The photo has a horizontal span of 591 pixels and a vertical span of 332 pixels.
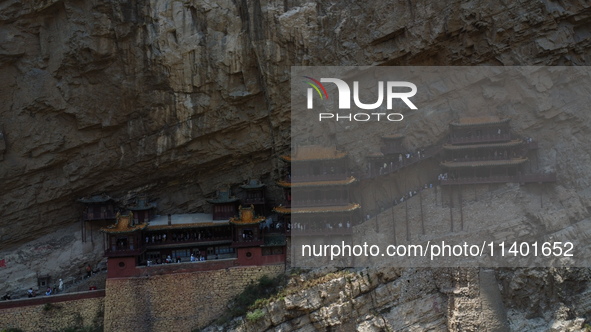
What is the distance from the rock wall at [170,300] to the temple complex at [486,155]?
1035 cm

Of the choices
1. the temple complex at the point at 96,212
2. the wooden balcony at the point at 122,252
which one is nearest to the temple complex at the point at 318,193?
the wooden balcony at the point at 122,252

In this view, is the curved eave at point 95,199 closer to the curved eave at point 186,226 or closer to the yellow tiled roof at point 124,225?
the yellow tiled roof at point 124,225

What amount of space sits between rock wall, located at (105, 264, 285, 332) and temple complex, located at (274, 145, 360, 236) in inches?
140

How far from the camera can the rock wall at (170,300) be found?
30.7 m

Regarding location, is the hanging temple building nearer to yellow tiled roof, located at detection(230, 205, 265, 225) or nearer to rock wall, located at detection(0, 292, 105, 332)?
yellow tiled roof, located at detection(230, 205, 265, 225)

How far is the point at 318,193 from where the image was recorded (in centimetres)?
3303

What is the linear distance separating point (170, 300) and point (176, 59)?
10314 millimetres

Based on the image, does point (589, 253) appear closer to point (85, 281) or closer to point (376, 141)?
point (376, 141)

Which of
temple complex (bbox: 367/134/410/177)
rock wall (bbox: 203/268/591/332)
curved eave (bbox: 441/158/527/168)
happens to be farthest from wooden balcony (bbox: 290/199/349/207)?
curved eave (bbox: 441/158/527/168)

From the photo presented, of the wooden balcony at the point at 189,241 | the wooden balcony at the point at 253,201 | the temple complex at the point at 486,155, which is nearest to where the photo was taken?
the temple complex at the point at 486,155

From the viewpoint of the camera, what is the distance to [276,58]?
3309 cm

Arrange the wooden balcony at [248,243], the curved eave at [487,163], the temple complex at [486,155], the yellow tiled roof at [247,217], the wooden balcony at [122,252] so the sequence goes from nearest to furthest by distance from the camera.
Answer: the wooden balcony at [122,252] → the wooden balcony at [248,243] → the yellow tiled roof at [247,217] → the temple complex at [486,155] → the curved eave at [487,163]

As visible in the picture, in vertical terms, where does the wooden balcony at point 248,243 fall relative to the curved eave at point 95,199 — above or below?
below

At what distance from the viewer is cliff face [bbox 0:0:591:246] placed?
32594mm
